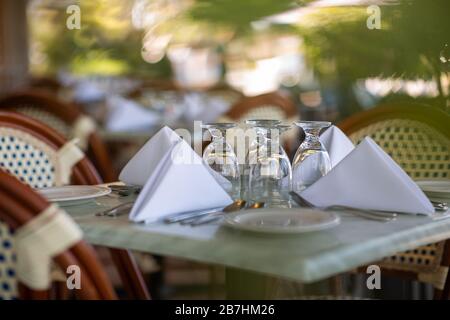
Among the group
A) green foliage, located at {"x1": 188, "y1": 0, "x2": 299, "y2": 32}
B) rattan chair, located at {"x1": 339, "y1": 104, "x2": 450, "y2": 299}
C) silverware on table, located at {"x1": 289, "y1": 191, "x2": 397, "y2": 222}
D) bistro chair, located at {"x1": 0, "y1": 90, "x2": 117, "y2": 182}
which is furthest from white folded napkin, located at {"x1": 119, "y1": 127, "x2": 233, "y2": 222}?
bistro chair, located at {"x1": 0, "y1": 90, "x2": 117, "y2": 182}

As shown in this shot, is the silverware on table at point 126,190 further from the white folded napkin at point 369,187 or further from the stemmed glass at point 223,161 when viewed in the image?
the white folded napkin at point 369,187

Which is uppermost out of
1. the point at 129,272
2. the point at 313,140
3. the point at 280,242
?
the point at 313,140

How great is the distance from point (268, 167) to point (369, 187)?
19 cm

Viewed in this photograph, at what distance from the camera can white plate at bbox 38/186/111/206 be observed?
129cm

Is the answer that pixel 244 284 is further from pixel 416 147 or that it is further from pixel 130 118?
pixel 130 118

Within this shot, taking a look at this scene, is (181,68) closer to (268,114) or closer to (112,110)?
(112,110)

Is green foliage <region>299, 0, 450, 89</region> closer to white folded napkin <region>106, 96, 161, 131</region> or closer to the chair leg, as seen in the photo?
the chair leg

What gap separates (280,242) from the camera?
97 cm

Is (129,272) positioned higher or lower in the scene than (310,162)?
lower

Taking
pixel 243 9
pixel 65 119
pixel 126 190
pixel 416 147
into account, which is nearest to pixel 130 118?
pixel 65 119

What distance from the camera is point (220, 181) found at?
136 centimetres

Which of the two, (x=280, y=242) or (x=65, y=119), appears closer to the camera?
(x=280, y=242)

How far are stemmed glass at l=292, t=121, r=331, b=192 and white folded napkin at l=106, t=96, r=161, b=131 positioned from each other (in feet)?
8.03
